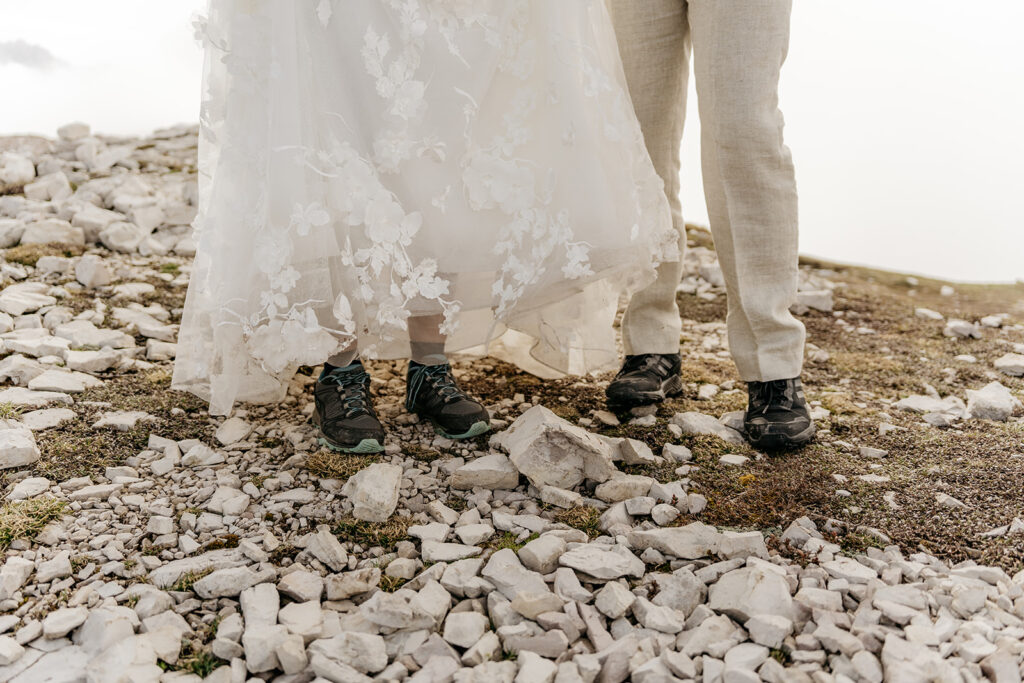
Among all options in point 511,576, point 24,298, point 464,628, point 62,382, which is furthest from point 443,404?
point 24,298

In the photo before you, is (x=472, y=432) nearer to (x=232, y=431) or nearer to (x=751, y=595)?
(x=232, y=431)

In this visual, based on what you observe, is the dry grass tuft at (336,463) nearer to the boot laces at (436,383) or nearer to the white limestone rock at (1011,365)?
→ the boot laces at (436,383)

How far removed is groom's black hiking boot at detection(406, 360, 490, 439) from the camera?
7.87 ft

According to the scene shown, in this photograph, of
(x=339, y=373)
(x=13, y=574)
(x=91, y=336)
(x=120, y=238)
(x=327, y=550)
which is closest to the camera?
(x=13, y=574)

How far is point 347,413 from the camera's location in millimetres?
2322

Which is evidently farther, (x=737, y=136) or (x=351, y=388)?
(x=351, y=388)

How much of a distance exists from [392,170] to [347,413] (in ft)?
2.39

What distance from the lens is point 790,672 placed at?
4.76 ft

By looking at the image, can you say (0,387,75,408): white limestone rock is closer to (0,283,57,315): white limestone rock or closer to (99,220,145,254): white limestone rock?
(0,283,57,315): white limestone rock

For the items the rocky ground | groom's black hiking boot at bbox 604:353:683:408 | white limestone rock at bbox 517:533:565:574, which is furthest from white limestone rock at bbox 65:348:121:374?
white limestone rock at bbox 517:533:565:574

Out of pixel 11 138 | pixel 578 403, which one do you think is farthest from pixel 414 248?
pixel 11 138

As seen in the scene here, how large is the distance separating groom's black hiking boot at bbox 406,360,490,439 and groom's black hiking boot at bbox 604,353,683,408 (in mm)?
481

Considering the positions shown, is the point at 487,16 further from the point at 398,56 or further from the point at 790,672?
the point at 790,672

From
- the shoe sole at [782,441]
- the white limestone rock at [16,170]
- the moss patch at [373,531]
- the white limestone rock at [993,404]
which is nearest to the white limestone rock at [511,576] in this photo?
the moss patch at [373,531]
